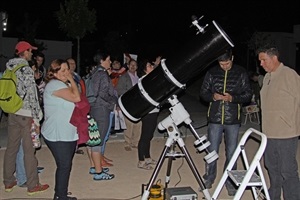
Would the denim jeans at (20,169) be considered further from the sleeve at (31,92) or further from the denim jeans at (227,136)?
the denim jeans at (227,136)

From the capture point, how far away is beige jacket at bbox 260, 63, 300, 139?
4.89 metres

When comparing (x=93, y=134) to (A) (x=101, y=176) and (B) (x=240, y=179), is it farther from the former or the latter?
(B) (x=240, y=179)

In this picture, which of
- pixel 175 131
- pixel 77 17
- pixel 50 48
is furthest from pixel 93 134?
pixel 50 48

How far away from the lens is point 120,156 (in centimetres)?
805

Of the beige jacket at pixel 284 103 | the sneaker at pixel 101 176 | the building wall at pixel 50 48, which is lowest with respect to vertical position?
the sneaker at pixel 101 176

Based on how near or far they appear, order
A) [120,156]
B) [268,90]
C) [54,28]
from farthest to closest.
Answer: [54,28]
[120,156]
[268,90]

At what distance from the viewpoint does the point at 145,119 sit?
24.0 ft

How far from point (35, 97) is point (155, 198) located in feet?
6.21

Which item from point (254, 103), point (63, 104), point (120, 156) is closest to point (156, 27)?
point (254, 103)

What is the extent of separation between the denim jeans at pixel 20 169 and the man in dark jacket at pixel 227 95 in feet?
8.07

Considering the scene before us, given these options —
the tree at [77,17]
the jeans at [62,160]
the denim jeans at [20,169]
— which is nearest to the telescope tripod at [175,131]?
the jeans at [62,160]

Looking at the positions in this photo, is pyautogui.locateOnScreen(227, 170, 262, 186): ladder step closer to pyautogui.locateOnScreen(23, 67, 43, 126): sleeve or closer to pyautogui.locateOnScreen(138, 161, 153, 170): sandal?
pyautogui.locateOnScreen(23, 67, 43, 126): sleeve

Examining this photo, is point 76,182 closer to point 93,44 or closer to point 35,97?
point 35,97

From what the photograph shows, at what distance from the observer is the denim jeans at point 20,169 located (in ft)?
20.2
